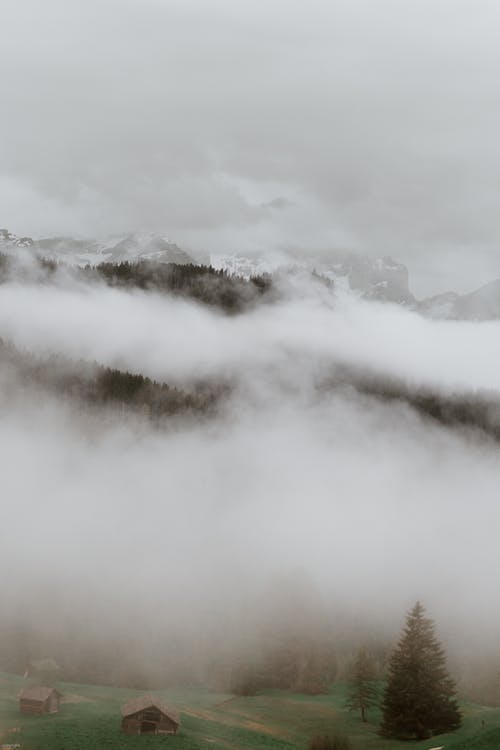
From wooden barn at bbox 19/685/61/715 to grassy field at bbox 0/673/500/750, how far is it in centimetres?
174

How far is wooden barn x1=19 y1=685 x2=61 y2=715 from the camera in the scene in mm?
109188

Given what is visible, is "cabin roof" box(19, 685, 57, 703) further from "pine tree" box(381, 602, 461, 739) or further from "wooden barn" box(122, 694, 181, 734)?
"pine tree" box(381, 602, 461, 739)

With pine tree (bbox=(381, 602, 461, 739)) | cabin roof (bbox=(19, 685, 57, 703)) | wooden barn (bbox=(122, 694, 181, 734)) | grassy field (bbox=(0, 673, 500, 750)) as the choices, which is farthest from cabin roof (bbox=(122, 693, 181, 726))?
pine tree (bbox=(381, 602, 461, 739))

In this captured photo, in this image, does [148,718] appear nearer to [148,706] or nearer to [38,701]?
[148,706]

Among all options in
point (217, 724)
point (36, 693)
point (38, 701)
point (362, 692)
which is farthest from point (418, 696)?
point (36, 693)

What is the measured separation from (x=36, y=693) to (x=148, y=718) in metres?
18.4

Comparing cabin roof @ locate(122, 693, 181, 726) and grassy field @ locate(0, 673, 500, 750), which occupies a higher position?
cabin roof @ locate(122, 693, 181, 726)

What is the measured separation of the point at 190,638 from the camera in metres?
188

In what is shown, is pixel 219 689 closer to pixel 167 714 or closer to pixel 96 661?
pixel 96 661

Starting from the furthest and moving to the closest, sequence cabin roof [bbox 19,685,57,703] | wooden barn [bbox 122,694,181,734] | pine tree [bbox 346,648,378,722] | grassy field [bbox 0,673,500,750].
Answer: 1. pine tree [bbox 346,648,378,722]
2. cabin roof [bbox 19,685,57,703]
3. wooden barn [bbox 122,694,181,734]
4. grassy field [bbox 0,673,500,750]

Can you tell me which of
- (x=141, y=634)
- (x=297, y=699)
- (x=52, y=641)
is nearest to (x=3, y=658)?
(x=52, y=641)

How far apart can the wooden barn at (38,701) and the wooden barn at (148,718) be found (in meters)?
14.0

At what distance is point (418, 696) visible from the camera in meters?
108

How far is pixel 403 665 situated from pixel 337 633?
89792mm
